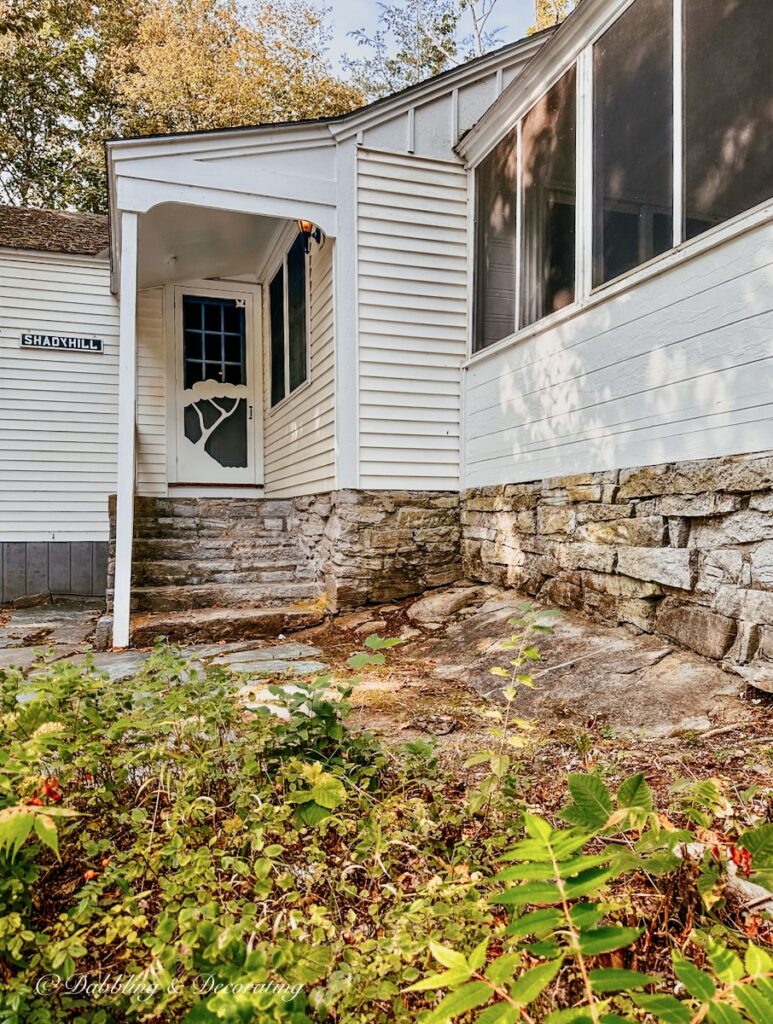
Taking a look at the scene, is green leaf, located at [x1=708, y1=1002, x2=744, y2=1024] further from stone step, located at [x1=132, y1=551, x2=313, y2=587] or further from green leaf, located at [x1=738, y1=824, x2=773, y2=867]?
stone step, located at [x1=132, y1=551, x2=313, y2=587]

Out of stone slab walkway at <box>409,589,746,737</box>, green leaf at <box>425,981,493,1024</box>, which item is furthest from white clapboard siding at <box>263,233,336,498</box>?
green leaf at <box>425,981,493,1024</box>

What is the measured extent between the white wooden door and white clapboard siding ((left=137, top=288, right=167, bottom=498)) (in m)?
0.17

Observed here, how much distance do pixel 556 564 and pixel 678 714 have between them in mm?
1563

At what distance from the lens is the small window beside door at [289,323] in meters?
5.89

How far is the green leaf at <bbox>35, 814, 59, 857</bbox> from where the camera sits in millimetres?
864

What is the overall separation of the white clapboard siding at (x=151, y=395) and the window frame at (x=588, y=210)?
367 centimetres

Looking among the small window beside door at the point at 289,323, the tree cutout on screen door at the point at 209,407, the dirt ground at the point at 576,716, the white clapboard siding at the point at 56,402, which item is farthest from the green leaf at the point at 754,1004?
the white clapboard siding at the point at 56,402

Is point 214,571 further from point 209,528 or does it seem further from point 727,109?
point 727,109

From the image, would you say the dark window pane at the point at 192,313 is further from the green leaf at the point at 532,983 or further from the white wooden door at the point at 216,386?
the green leaf at the point at 532,983

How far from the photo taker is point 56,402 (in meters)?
7.13

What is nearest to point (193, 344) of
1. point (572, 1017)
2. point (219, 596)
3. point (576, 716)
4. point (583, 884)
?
point (219, 596)

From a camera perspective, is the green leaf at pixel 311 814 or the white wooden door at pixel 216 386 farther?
the white wooden door at pixel 216 386

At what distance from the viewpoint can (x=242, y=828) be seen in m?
1.42

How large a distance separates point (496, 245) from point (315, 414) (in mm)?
2012
